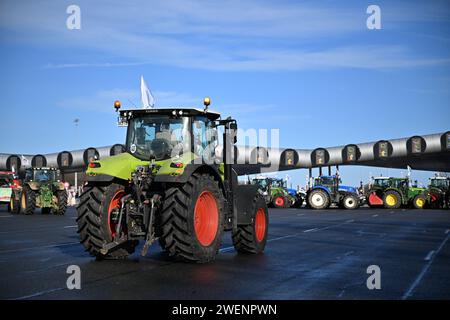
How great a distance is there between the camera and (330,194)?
1555 inches

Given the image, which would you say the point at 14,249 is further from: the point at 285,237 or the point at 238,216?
the point at 285,237

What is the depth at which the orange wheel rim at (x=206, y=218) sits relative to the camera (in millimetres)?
9977

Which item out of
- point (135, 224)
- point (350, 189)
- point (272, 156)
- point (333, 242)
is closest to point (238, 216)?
point (135, 224)

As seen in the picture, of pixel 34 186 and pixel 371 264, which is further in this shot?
pixel 34 186

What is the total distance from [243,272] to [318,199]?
30279 millimetres

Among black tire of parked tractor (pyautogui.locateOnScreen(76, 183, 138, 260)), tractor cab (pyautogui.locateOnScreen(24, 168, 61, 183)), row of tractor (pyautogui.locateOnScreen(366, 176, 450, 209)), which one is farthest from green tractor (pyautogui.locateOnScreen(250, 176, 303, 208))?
black tire of parked tractor (pyautogui.locateOnScreen(76, 183, 138, 260))

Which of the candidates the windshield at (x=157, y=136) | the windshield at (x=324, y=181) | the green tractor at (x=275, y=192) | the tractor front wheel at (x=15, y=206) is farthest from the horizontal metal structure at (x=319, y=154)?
the windshield at (x=157, y=136)

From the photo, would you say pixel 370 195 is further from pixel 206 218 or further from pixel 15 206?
pixel 206 218

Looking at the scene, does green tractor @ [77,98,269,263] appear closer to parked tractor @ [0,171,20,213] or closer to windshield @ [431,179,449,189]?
parked tractor @ [0,171,20,213]

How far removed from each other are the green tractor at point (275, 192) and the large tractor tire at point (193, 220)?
32003 millimetres

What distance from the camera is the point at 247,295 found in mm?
7172

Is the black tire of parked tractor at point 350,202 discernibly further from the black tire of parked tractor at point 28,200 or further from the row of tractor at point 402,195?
the black tire of parked tractor at point 28,200

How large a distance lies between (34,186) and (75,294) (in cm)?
2271
